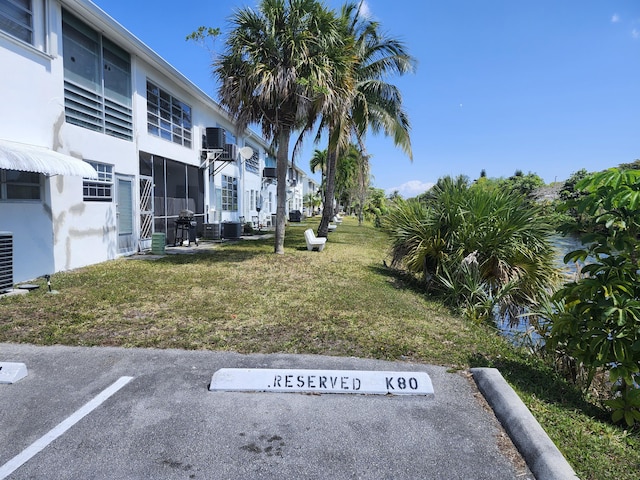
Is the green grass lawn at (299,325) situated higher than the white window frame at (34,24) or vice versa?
the white window frame at (34,24)

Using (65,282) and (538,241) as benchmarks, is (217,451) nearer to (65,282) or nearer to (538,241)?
(65,282)

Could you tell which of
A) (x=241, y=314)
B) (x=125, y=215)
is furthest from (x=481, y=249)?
(x=125, y=215)

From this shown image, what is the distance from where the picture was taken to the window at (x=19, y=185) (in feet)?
23.6

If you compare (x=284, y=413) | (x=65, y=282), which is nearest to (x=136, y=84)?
(x=65, y=282)

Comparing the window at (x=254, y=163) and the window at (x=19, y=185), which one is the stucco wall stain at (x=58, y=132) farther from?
the window at (x=254, y=163)

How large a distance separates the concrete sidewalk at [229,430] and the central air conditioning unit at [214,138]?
45.6 feet

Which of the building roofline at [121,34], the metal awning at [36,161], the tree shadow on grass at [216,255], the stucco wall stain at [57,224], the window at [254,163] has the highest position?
the building roofline at [121,34]

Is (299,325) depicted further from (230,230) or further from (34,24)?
(230,230)

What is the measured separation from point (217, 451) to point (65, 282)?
661 centimetres

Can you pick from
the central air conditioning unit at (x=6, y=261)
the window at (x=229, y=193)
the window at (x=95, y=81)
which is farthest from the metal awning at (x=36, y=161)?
the window at (x=229, y=193)

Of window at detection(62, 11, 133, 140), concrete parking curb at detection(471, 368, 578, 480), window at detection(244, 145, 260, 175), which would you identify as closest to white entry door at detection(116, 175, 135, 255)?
window at detection(62, 11, 133, 140)

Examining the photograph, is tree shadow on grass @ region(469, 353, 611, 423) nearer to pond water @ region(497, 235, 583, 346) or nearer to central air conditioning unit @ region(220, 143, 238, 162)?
pond water @ region(497, 235, 583, 346)

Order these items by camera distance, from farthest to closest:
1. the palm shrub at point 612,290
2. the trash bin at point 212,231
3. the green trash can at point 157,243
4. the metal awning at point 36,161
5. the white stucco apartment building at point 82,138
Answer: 1. the trash bin at point 212,231
2. the green trash can at point 157,243
3. the white stucco apartment building at point 82,138
4. the metal awning at point 36,161
5. the palm shrub at point 612,290

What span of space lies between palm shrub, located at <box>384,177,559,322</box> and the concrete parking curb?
3267 mm
